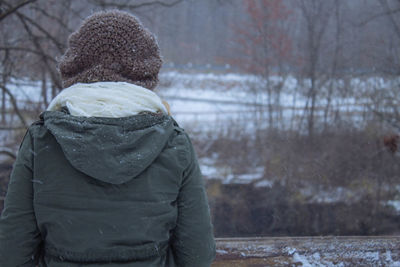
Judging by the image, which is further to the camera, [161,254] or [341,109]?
[341,109]

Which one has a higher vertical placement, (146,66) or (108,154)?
(146,66)

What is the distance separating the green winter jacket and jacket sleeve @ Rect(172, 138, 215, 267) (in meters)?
0.03

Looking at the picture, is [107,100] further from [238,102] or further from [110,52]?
[238,102]

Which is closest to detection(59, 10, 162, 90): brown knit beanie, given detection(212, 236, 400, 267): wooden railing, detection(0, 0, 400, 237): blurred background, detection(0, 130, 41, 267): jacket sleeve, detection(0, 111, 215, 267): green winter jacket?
detection(0, 111, 215, 267): green winter jacket

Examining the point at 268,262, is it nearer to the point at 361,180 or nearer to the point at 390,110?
the point at 361,180

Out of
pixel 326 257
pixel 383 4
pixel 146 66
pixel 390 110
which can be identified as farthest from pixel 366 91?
pixel 146 66

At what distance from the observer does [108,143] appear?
1.17 m

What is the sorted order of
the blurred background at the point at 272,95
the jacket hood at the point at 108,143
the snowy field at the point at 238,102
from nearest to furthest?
the jacket hood at the point at 108,143
the blurred background at the point at 272,95
the snowy field at the point at 238,102

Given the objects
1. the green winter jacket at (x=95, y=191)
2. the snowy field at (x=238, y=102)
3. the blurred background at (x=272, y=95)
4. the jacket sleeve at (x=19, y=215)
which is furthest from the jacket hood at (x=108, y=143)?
the snowy field at (x=238, y=102)

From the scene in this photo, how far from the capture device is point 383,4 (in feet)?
32.7

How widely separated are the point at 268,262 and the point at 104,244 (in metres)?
1.28

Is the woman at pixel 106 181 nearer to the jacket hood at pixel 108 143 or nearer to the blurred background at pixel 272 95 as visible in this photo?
the jacket hood at pixel 108 143

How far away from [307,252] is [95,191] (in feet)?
5.15

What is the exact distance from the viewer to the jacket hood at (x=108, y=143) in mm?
1153
